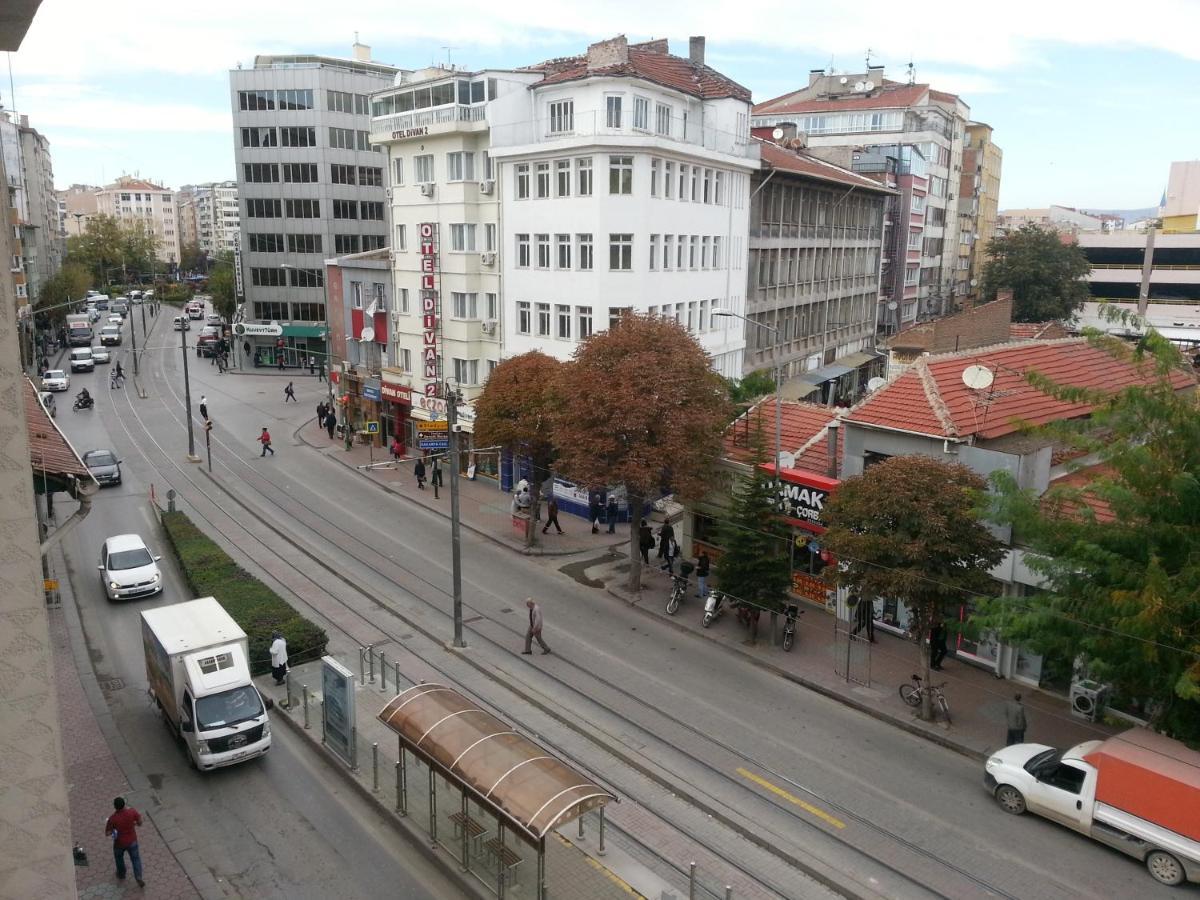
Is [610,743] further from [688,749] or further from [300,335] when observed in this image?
A: [300,335]

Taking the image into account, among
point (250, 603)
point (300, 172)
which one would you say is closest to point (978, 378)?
point (250, 603)

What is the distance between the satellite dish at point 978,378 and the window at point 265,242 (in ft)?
197

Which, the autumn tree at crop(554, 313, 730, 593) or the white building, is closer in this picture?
the autumn tree at crop(554, 313, 730, 593)

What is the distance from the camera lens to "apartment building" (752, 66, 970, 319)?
2687 inches

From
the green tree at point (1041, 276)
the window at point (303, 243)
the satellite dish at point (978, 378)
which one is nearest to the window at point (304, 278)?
the window at point (303, 243)

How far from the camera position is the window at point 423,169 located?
124ft

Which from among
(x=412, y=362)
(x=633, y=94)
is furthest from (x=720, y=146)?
(x=412, y=362)

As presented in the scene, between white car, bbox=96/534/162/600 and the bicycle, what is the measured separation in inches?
753

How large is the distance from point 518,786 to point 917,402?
1413 centimetres

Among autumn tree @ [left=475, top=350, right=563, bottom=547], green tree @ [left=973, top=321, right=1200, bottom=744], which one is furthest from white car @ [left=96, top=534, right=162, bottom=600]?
green tree @ [left=973, top=321, right=1200, bottom=744]

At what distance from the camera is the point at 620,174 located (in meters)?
31.4

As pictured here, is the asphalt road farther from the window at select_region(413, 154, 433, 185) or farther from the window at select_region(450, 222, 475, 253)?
the window at select_region(413, 154, 433, 185)

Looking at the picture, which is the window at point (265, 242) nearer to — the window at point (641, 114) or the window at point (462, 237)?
the window at point (462, 237)

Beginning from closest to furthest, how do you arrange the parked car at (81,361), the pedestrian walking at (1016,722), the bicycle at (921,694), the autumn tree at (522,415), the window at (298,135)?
the pedestrian walking at (1016,722), the bicycle at (921,694), the autumn tree at (522,415), the window at (298,135), the parked car at (81,361)
